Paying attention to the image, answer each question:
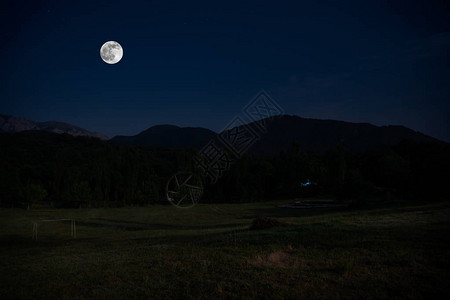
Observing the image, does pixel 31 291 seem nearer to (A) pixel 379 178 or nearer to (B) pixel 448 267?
(B) pixel 448 267

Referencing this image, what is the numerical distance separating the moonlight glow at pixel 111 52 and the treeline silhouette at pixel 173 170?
38.8m

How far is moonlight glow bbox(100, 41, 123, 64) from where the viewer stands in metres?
32.1

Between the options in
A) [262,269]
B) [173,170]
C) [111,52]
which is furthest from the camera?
[173,170]

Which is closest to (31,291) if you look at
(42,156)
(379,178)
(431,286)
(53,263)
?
(53,263)

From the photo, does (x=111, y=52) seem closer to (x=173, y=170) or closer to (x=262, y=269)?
(x=262, y=269)

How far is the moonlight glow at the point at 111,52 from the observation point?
105ft

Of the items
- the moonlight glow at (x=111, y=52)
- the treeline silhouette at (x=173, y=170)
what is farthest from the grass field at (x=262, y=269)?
the treeline silhouette at (x=173, y=170)

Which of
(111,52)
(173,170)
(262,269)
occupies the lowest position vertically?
(262,269)

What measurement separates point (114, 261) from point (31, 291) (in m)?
3.68

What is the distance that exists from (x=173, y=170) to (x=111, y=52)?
60911 mm

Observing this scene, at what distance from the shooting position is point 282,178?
82.1 metres

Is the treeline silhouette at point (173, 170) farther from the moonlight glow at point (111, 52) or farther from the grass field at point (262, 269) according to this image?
the moonlight glow at point (111, 52)

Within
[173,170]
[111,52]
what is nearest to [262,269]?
[111,52]

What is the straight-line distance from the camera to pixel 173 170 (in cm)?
8994
